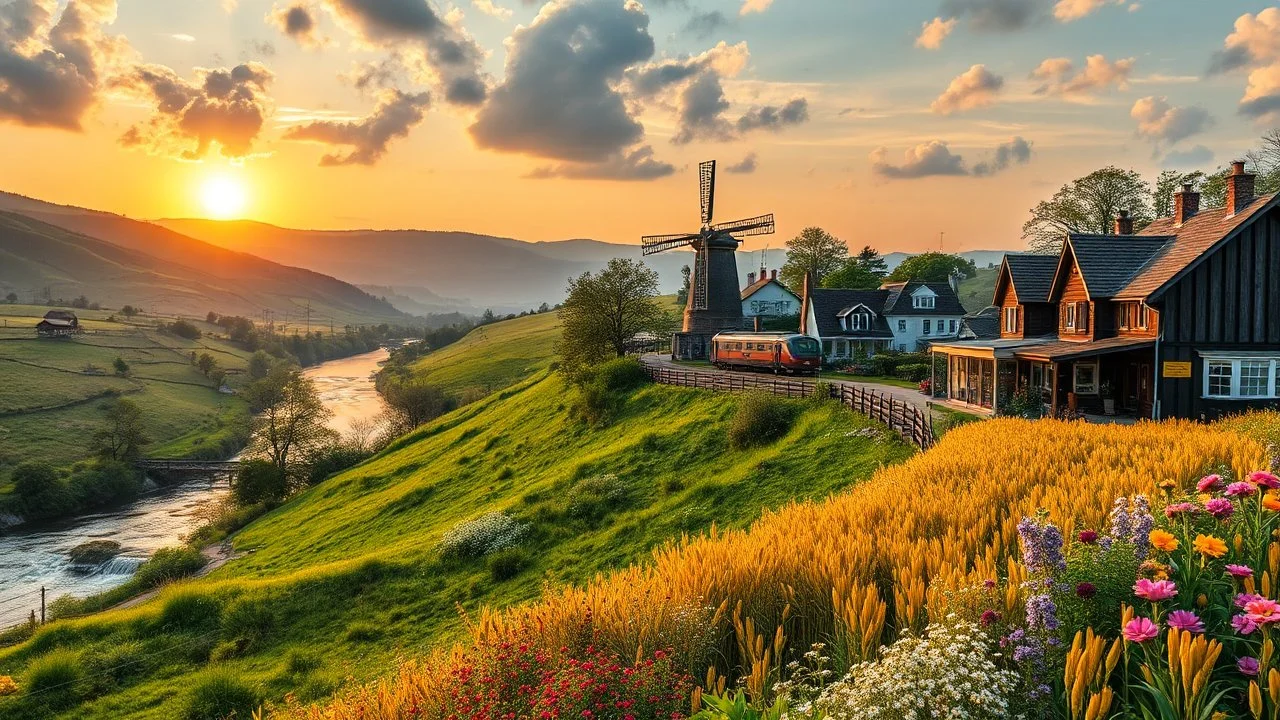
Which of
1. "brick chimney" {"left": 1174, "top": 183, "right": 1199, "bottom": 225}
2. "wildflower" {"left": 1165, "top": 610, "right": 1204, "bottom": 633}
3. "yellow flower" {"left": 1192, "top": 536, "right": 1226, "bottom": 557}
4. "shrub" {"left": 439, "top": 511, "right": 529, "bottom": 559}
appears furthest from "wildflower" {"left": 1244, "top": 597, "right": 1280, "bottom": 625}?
"brick chimney" {"left": 1174, "top": 183, "right": 1199, "bottom": 225}

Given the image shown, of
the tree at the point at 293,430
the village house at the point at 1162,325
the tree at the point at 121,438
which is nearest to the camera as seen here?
the village house at the point at 1162,325

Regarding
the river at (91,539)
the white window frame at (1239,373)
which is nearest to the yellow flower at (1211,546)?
the white window frame at (1239,373)

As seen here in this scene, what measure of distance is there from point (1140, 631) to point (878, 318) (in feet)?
208

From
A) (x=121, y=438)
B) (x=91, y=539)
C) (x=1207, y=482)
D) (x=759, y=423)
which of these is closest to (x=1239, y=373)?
(x=759, y=423)

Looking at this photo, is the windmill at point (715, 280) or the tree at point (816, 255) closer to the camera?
the windmill at point (715, 280)

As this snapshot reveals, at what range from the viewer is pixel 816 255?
96.6 m

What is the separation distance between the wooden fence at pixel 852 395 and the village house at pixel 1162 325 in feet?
19.5

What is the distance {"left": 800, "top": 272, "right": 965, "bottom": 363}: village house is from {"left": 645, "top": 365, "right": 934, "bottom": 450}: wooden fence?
20408mm

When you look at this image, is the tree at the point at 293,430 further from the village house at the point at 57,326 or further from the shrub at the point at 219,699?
the village house at the point at 57,326

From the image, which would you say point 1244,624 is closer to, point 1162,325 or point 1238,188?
point 1162,325

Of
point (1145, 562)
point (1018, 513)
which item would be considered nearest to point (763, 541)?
point (1018, 513)

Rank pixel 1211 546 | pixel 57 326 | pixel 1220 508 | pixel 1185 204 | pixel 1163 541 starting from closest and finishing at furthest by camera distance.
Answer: pixel 1211 546 < pixel 1163 541 < pixel 1220 508 < pixel 1185 204 < pixel 57 326

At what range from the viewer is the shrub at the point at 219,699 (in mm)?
17744

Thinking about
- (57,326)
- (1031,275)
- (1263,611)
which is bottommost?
(1263,611)
